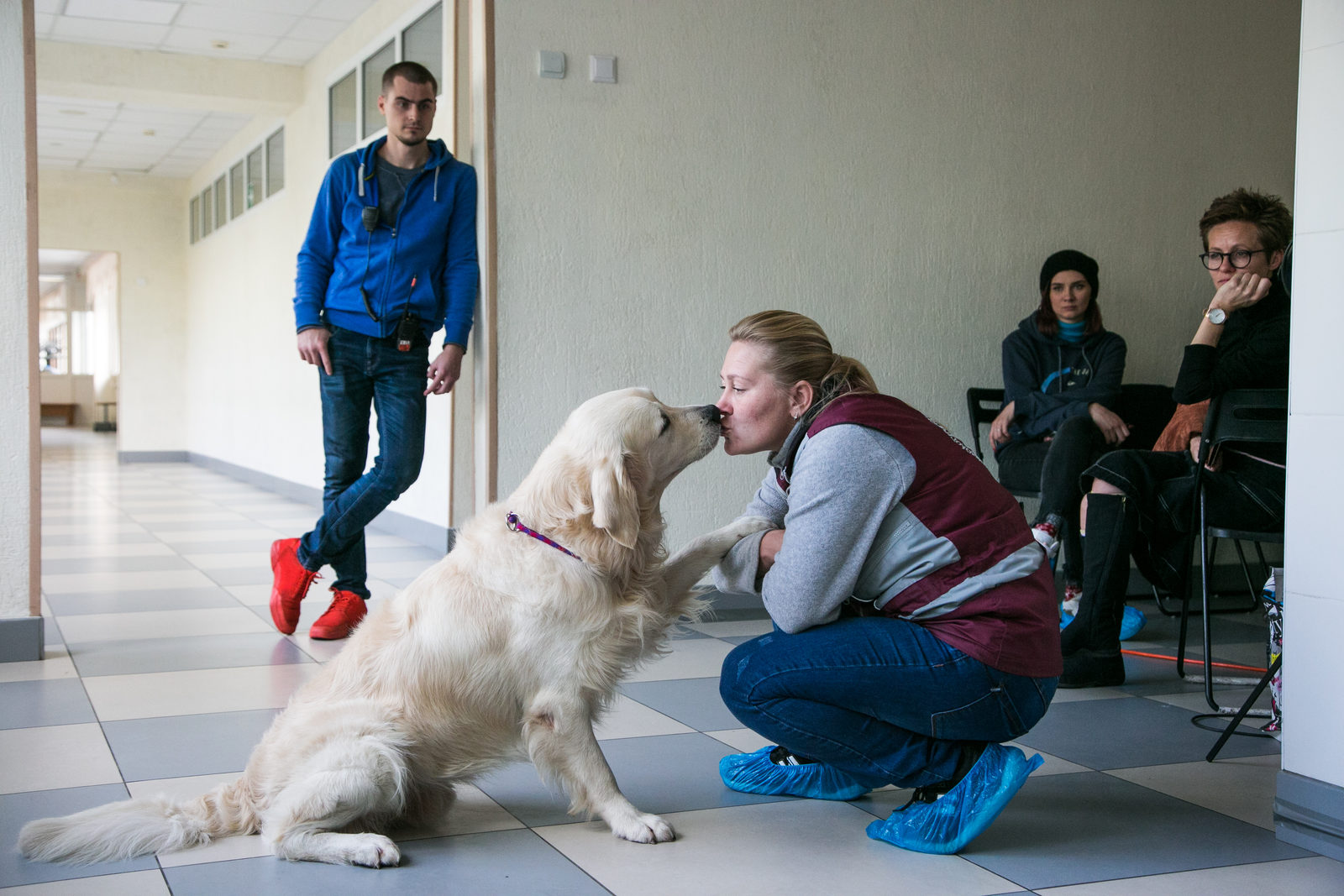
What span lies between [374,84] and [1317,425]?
6088 millimetres

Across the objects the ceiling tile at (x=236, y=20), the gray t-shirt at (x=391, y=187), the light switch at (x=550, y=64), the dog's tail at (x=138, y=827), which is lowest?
the dog's tail at (x=138, y=827)

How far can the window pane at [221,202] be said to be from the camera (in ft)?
37.1

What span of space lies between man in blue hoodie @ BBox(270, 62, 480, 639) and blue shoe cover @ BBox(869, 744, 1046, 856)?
229cm

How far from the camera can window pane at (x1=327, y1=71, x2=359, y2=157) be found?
24.3 ft

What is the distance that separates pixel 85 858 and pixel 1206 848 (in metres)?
1.85

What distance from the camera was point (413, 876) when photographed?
1.88 meters

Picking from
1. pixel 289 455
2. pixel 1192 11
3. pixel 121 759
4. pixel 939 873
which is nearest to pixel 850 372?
pixel 939 873

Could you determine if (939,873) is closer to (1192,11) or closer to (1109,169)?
(1109,169)

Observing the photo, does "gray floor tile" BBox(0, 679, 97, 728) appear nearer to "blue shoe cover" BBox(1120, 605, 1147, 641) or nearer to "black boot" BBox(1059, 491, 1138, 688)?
"black boot" BBox(1059, 491, 1138, 688)

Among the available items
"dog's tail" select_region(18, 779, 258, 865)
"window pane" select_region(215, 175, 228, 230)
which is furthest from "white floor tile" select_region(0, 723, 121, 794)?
A: "window pane" select_region(215, 175, 228, 230)

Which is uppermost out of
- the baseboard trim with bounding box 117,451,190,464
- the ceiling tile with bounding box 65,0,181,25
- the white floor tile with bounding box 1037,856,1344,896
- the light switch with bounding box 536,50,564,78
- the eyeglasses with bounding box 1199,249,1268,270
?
the ceiling tile with bounding box 65,0,181,25

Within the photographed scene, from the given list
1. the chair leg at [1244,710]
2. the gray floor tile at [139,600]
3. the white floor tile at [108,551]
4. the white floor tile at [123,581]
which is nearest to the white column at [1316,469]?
the chair leg at [1244,710]

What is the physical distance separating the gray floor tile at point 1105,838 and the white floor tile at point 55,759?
1.71 meters

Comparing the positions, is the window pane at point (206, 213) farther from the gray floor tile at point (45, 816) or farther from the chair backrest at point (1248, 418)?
the chair backrest at point (1248, 418)
